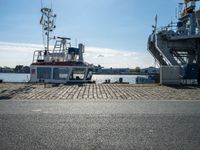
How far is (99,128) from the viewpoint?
25.1 ft

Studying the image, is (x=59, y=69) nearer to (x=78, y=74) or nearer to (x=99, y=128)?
(x=78, y=74)

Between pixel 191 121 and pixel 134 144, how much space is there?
2.95 metres

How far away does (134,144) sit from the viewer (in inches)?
245

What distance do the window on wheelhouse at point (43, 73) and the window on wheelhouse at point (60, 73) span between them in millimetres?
608

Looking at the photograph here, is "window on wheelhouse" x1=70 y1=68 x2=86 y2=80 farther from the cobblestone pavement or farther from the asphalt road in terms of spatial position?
the asphalt road

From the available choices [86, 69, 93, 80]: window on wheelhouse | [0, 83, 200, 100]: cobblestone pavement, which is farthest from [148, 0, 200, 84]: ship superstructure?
[0, 83, 200, 100]: cobblestone pavement

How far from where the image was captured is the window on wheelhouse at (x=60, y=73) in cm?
2780

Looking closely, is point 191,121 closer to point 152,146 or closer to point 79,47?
point 152,146

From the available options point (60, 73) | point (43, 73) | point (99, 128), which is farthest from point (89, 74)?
point (99, 128)

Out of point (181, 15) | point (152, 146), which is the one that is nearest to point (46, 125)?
point (152, 146)

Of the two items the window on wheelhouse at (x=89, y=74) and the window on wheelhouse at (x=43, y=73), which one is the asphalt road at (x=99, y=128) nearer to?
the window on wheelhouse at (x=43, y=73)

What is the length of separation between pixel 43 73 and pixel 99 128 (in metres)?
21.6

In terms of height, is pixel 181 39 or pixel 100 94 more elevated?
pixel 181 39

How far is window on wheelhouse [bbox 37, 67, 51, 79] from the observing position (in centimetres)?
2838
